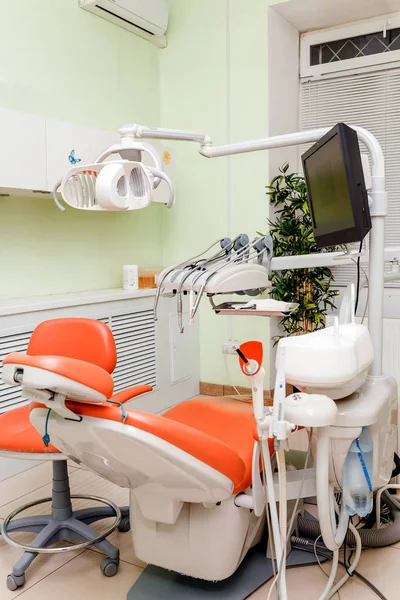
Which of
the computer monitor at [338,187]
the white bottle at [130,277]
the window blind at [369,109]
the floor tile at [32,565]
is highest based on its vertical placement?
the window blind at [369,109]

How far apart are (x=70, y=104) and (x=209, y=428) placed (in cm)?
247

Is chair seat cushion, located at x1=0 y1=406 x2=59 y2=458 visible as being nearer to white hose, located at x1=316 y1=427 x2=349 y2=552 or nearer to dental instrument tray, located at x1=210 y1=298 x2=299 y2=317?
dental instrument tray, located at x1=210 y1=298 x2=299 y2=317

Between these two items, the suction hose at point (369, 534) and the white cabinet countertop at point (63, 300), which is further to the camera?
the white cabinet countertop at point (63, 300)

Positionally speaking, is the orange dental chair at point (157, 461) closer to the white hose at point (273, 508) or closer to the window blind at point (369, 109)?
the white hose at point (273, 508)

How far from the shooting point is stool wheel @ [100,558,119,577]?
6.61ft

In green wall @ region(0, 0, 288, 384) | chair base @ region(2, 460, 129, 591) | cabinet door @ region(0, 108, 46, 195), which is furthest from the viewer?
green wall @ region(0, 0, 288, 384)

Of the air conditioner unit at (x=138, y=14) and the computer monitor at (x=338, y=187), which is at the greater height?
the air conditioner unit at (x=138, y=14)

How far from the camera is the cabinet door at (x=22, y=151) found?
2.80 m

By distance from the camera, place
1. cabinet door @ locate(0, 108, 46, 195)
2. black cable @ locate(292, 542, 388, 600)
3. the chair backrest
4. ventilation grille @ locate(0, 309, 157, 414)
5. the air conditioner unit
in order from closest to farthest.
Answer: black cable @ locate(292, 542, 388, 600) → the chair backrest → cabinet door @ locate(0, 108, 46, 195) → ventilation grille @ locate(0, 309, 157, 414) → the air conditioner unit

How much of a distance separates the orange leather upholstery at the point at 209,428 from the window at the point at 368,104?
2.25 m

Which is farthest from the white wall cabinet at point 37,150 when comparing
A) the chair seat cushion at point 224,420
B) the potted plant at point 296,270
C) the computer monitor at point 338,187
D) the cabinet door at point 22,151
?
the computer monitor at point 338,187

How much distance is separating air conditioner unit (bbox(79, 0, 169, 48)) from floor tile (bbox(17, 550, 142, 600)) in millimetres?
3320

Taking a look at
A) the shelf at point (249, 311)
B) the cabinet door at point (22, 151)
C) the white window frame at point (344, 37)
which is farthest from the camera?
the white window frame at point (344, 37)

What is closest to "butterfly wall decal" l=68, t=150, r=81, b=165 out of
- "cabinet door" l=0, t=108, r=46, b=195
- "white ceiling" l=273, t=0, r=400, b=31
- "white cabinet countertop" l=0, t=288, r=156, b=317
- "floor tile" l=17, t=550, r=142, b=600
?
"cabinet door" l=0, t=108, r=46, b=195
